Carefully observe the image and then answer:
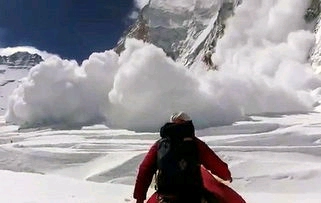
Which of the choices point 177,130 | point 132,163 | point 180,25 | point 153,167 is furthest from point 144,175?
point 180,25

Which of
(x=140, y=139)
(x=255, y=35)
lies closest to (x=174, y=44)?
(x=255, y=35)

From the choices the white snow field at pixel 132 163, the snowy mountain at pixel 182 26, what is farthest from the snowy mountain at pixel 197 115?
the snowy mountain at pixel 182 26

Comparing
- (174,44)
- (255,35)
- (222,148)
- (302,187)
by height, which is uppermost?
(174,44)

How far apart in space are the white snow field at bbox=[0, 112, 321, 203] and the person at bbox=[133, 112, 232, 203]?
4.59m

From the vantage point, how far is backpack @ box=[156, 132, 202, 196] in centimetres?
453

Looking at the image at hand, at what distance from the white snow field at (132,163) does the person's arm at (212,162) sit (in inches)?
187

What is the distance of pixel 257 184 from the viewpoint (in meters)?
26.2

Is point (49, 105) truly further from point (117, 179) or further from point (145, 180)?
point (145, 180)

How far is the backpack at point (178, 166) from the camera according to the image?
14.9ft

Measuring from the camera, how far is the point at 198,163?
15.2 feet

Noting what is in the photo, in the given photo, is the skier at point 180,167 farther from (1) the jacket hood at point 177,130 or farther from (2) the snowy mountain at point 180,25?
(2) the snowy mountain at point 180,25

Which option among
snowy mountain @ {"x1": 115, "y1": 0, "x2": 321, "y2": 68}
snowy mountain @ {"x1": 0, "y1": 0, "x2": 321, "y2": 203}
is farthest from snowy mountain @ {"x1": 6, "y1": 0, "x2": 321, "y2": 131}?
snowy mountain @ {"x1": 115, "y1": 0, "x2": 321, "y2": 68}

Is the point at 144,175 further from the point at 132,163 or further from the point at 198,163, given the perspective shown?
the point at 132,163

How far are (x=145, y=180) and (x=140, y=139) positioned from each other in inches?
1682
